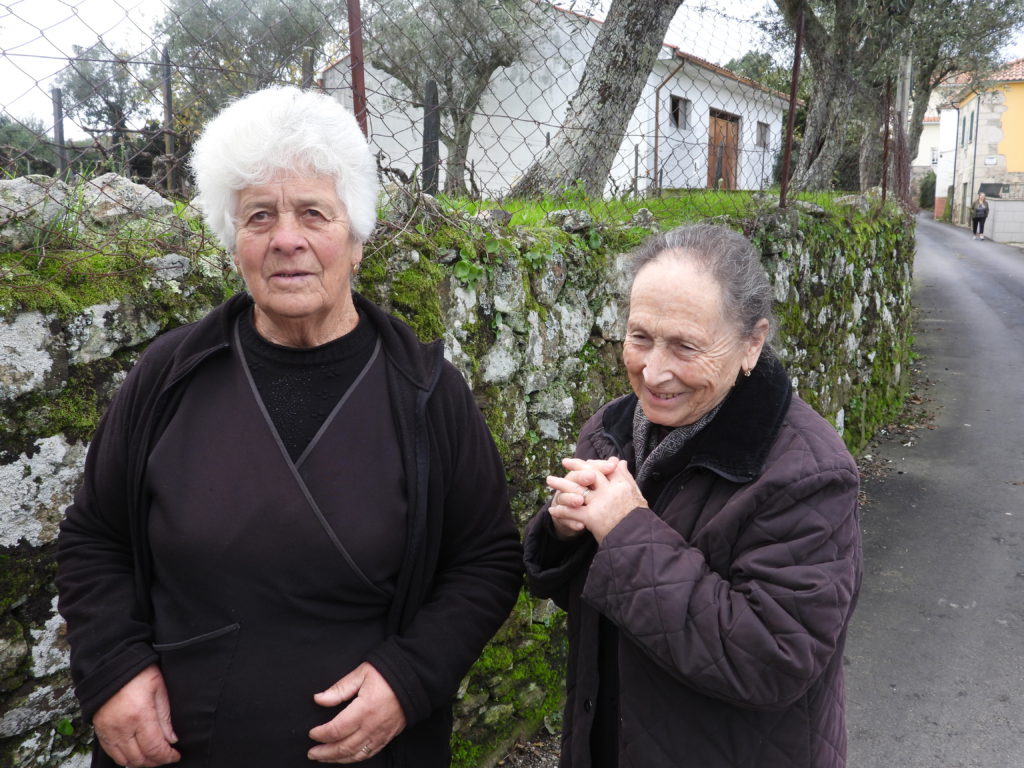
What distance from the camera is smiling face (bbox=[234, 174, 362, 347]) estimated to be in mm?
1716

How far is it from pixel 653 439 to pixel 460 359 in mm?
1155

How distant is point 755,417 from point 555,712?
2155 mm

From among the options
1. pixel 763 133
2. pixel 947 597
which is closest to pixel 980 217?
pixel 763 133

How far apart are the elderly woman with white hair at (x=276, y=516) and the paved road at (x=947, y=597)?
2456 millimetres

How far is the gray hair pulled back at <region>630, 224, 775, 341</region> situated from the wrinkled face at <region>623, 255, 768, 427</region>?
0.02 meters

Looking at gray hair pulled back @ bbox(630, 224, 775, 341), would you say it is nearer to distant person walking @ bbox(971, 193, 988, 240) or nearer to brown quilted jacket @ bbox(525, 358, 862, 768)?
brown quilted jacket @ bbox(525, 358, 862, 768)

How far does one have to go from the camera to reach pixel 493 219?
3.16 m

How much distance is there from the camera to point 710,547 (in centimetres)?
161

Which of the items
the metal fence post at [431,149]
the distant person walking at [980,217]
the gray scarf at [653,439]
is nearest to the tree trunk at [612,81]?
the metal fence post at [431,149]

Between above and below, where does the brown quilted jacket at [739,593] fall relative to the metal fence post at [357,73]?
below

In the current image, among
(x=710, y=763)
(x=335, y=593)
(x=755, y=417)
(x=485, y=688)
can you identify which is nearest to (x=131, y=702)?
(x=335, y=593)

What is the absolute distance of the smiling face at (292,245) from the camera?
1.72 meters

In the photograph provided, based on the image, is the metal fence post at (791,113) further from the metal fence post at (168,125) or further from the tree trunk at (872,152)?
the tree trunk at (872,152)

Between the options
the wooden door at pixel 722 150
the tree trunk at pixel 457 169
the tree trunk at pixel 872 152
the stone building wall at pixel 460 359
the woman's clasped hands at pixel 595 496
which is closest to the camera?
the woman's clasped hands at pixel 595 496
